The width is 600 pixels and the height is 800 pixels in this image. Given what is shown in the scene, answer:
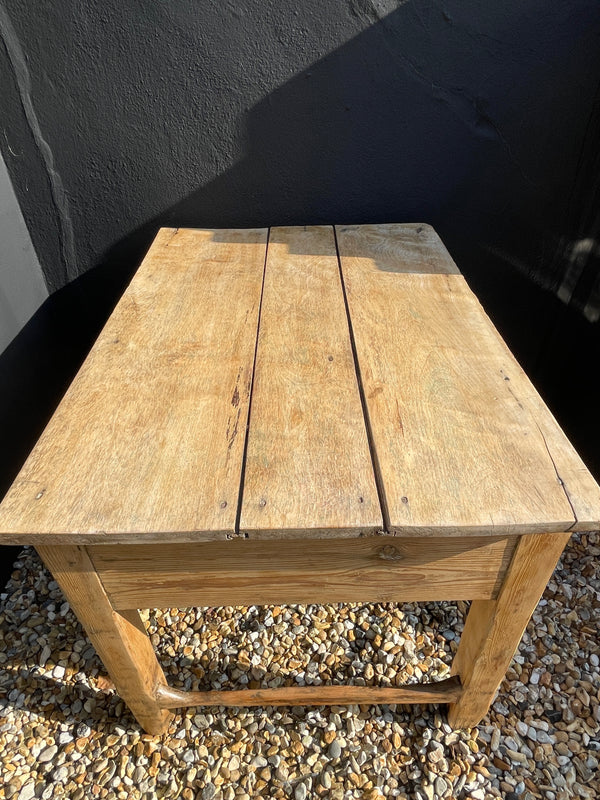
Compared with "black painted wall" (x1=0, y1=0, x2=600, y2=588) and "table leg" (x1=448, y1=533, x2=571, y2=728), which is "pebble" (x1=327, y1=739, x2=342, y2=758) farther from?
"black painted wall" (x1=0, y1=0, x2=600, y2=588)

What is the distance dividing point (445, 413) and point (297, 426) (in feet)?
0.97

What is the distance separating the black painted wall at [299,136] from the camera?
1.62 meters

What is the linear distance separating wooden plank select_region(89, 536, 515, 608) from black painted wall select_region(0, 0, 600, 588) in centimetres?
99

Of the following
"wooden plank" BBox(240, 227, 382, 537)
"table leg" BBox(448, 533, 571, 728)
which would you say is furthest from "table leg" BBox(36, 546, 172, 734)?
"table leg" BBox(448, 533, 571, 728)

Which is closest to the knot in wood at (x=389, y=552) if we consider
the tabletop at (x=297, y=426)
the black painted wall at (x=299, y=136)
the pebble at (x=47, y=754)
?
the tabletop at (x=297, y=426)

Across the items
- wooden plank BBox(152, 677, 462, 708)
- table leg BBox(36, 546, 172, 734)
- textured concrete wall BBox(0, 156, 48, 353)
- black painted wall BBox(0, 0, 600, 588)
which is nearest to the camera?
table leg BBox(36, 546, 172, 734)

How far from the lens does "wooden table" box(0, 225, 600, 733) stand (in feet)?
2.87

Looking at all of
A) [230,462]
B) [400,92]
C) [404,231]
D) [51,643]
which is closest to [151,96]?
[400,92]

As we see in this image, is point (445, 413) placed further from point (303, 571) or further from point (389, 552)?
point (303, 571)

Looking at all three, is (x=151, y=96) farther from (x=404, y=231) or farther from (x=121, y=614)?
(x=121, y=614)

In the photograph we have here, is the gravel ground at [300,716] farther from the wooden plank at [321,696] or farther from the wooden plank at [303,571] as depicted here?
the wooden plank at [303,571]

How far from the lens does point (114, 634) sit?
1115 millimetres

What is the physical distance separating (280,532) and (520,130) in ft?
5.58

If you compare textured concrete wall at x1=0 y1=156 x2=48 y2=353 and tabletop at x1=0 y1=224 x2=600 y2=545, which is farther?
textured concrete wall at x1=0 y1=156 x2=48 y2=353
